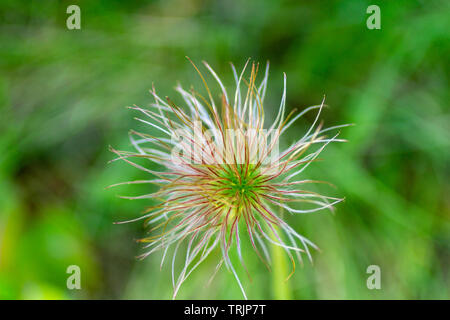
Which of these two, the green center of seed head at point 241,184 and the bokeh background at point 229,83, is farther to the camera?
the bokeh background at point 229,83

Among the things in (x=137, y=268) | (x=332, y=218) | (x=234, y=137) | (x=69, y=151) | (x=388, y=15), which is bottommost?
(x=137, y=268)

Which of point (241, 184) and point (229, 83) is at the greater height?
point (229, 83)

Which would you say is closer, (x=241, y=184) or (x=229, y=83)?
(x=241, y=184)

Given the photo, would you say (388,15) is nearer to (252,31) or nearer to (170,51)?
(252,31)

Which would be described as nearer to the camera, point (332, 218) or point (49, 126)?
point (332, 218)

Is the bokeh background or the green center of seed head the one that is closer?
the green center of seed head
